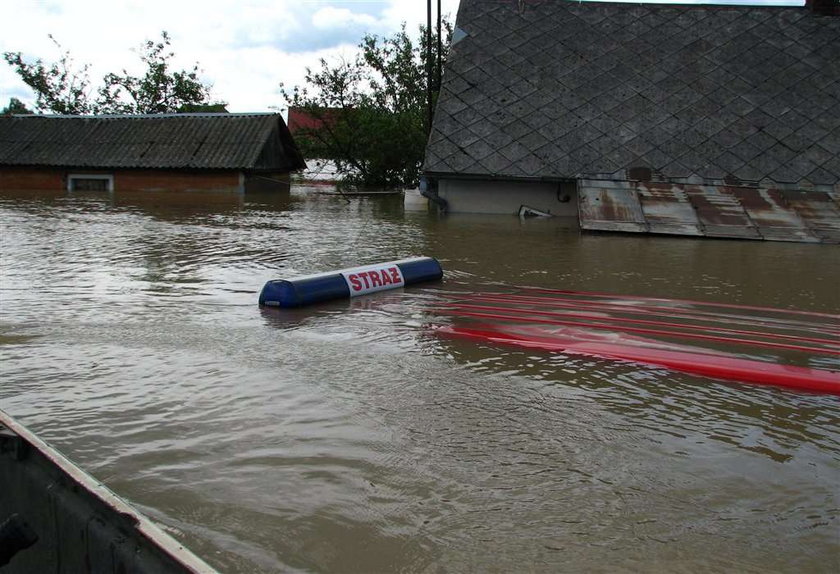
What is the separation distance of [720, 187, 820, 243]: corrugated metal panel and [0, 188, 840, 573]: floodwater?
18.0 feet

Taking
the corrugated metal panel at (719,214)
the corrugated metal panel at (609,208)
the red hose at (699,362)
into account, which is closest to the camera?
the red hose at (699,362)

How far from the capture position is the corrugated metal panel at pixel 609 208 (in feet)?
49.8

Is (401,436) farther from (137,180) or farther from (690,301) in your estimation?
(137,180)

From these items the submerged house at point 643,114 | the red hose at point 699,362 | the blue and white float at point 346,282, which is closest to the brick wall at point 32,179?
the submerged house at point 643,114

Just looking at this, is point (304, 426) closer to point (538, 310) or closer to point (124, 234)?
point (538, 310)

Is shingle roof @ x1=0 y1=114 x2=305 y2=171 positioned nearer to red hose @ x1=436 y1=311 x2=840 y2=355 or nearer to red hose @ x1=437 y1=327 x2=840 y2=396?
red hose @ x1=436 y1=311 x2=840 y2=355

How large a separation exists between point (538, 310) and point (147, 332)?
150 inches

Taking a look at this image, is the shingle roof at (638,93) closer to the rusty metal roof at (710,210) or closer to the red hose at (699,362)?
the rusty metal roof at (710,210)

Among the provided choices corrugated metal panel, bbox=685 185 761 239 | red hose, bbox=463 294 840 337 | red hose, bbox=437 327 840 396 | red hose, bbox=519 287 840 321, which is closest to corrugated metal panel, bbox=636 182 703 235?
corrugated metal panel, bbox=685 185 761 239

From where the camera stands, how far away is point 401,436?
458 cm

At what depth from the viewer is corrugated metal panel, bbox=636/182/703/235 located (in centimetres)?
1493

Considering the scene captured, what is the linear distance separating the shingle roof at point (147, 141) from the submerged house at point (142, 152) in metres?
0.03

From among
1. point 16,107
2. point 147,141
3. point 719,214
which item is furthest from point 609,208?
point 16,107

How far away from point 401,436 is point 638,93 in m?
17.3
